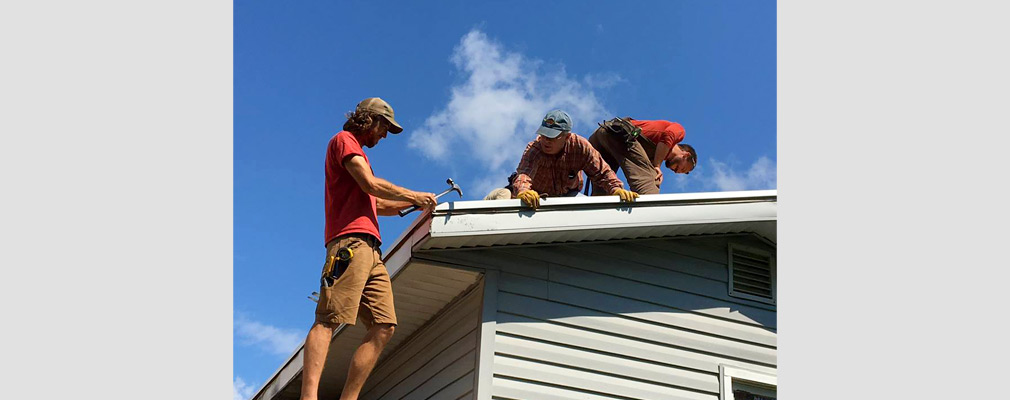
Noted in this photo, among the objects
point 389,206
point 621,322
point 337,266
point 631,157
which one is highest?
point 631,157

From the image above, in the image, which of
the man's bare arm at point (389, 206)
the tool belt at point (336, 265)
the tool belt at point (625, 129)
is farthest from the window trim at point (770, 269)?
the tool belt at point (336, 265)

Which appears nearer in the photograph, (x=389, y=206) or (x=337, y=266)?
(x=337, y=266)

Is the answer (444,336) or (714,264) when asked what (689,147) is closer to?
(714,264)

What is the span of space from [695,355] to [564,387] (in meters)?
1.08

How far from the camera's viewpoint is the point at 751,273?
277 inches

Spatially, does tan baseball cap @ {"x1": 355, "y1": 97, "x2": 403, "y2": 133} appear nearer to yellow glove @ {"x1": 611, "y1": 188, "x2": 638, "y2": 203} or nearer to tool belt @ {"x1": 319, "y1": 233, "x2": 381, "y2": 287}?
tool belt @ {"x1": 319, "y1": 233, "x2": 381, "y2": 287}

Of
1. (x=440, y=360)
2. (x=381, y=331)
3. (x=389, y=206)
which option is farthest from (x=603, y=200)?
(x=381, y=331)

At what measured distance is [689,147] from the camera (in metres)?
8.55

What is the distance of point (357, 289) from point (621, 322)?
2264mm

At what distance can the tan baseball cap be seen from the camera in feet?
16.8

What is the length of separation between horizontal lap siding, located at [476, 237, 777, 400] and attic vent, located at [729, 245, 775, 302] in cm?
8

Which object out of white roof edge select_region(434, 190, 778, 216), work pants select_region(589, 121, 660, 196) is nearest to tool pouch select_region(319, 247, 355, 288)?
white roof edge select_region(434, 190, 778, 216)

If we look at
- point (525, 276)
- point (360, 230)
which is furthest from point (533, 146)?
point (360, 230)

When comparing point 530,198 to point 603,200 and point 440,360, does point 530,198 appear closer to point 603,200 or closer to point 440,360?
point 603,200
